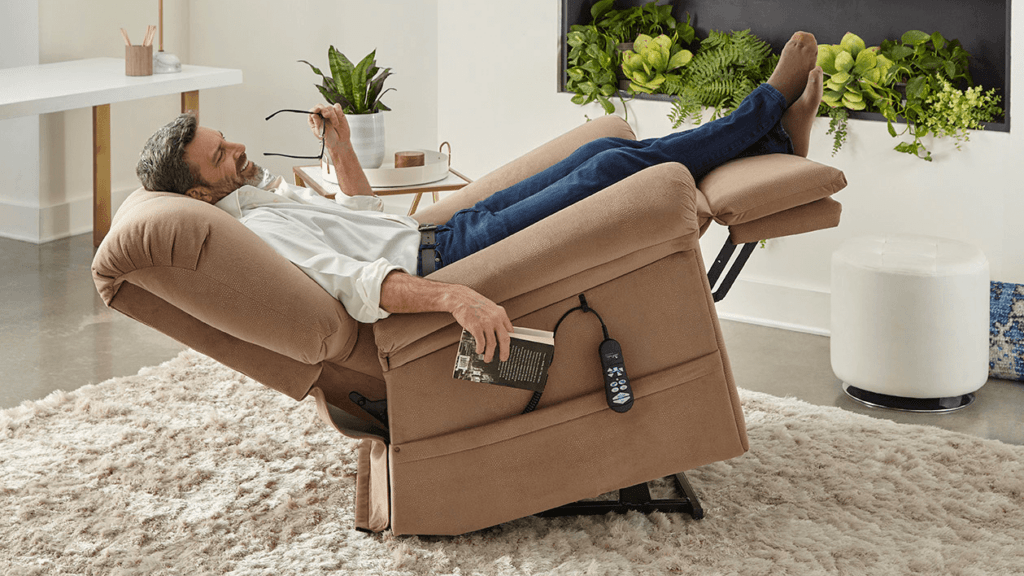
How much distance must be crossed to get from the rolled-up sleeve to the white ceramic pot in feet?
3.32

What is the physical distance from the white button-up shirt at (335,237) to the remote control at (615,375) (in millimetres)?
450

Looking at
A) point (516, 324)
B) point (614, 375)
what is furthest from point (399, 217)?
point (614, 375)

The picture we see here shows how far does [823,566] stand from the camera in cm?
204

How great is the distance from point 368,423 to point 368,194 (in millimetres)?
832

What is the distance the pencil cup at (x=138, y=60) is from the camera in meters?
4.08

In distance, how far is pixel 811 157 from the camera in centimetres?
341

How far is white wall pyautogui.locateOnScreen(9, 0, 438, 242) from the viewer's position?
4.50m

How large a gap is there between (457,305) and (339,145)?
0.99 metres

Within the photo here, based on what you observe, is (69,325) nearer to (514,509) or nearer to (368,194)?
(368,194)

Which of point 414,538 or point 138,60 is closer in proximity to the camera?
point 414,538

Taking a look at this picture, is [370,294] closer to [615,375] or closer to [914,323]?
[615,375]

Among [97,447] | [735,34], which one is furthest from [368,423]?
A: [735,34]

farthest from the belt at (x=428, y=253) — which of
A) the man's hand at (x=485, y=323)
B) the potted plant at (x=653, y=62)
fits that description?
the potted plant at (x=653, y=62)

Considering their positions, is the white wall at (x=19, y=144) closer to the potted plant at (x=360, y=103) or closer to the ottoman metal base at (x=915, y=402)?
the potted plant at (x=360, y=103)
